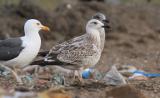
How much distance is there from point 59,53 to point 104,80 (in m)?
0.84

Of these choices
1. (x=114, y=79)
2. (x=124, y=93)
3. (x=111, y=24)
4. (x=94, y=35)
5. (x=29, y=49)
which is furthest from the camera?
(x=111, y=24)

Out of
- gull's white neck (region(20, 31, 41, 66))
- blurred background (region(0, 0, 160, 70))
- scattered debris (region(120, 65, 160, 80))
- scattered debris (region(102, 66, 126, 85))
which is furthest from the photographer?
blurred background (region(0, 0, 160, 70))

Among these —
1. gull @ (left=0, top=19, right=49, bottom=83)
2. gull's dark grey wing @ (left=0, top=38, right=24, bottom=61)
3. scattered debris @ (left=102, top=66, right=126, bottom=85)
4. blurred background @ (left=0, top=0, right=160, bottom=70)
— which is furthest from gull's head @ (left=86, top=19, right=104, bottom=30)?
blurred background @ (left=0, top=0, right=160, bottom=70)

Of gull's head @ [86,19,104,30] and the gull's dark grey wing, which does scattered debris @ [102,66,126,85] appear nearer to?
gull's head @ [86,19,104,30]

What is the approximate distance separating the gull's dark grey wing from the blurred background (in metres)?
5.93

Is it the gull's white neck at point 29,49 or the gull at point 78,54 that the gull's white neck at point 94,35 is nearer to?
the gull at point 78,54

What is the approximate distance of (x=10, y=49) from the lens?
10.7 meters

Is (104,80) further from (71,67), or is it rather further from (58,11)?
(58,11)

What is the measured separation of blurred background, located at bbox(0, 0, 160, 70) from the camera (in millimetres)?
18031

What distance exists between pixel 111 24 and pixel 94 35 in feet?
29.1

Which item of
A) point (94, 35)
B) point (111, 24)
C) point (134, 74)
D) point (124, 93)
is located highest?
point (111, 24)

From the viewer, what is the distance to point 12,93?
880 centimetres

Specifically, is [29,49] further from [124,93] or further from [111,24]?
[111,24]

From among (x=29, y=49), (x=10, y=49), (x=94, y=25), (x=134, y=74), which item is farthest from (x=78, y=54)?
(x=134, y=74)
